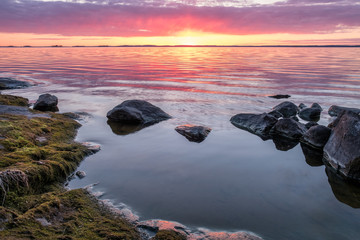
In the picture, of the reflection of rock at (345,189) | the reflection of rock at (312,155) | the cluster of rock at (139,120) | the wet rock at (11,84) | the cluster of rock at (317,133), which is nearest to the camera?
the reflection of rock at (345,189)

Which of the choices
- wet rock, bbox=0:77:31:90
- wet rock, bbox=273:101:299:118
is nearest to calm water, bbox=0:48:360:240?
wet rock, bbox=273:101:299:118

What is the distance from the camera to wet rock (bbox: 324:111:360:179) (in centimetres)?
688

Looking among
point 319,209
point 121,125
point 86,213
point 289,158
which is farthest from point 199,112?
point 86,213

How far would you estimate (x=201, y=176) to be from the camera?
696cm

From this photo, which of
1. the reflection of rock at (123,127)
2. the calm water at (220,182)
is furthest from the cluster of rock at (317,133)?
the reflection of rock at (123,127)

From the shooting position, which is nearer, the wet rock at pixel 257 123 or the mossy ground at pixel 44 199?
the mossy ground at pixel 44 199

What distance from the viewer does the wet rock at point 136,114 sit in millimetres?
11891

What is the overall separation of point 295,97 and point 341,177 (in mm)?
12416

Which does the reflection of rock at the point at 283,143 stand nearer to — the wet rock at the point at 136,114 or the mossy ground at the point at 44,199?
the wet rock at the point at 136,114

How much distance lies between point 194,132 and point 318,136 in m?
4.20

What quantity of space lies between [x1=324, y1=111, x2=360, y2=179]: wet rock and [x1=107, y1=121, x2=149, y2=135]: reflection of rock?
6766 mm

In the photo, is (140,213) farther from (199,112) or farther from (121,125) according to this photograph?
(199,112)

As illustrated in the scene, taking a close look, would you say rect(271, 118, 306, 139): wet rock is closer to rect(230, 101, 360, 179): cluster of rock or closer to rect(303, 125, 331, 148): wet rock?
rect(230, 101, 360, 179): cluster of rock

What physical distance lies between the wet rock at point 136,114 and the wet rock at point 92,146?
9.99ft
